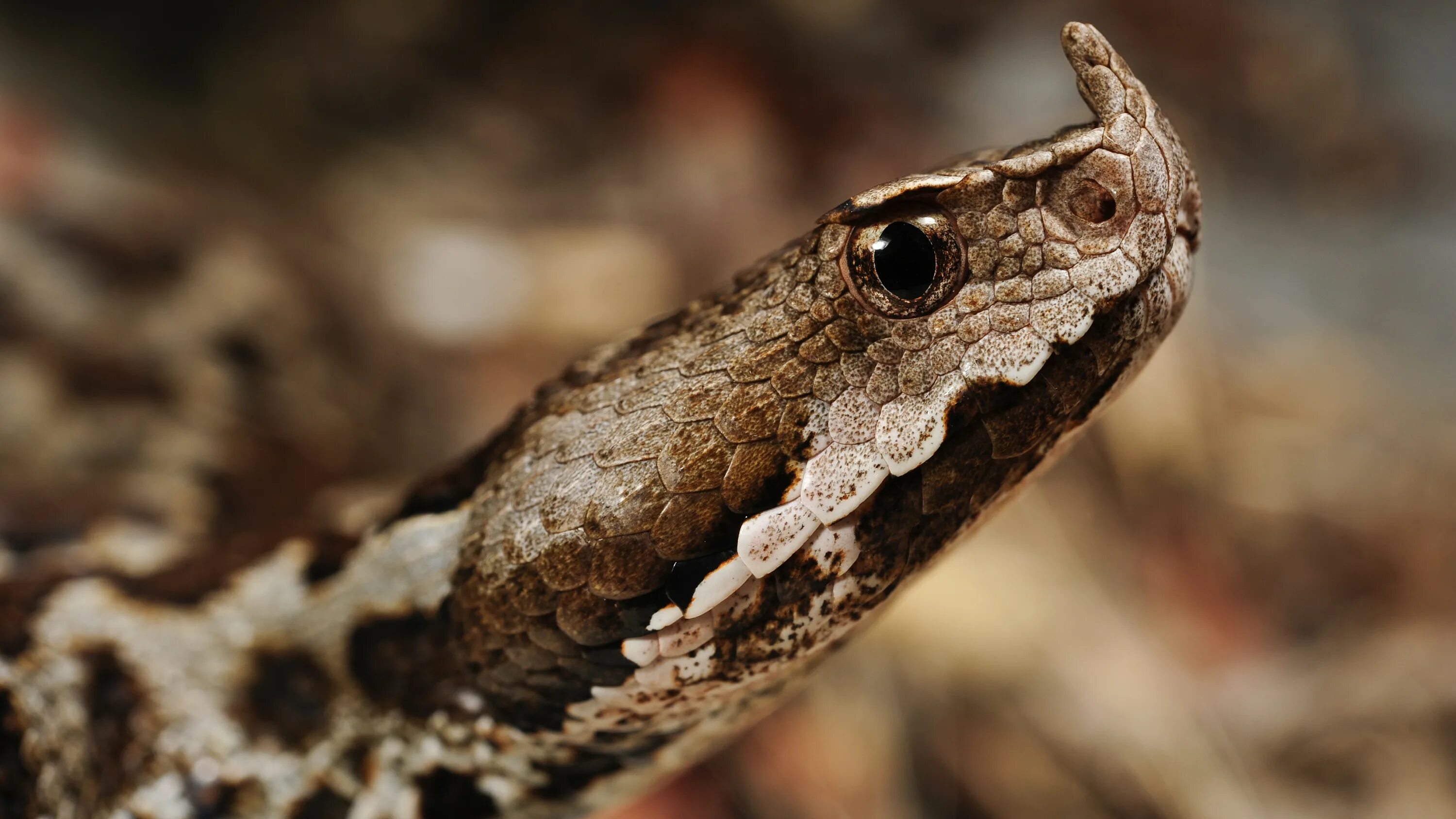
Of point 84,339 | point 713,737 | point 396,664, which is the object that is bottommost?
point 713,737

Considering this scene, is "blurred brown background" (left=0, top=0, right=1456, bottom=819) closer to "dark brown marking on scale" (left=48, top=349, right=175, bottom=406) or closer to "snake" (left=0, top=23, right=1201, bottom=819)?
"dark brown marking on scale" (left=48, top=349, right=175, bottom=406)

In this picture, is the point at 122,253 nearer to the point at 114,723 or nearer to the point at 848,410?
the point at 114,723

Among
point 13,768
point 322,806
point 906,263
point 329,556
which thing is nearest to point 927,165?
point 329,556

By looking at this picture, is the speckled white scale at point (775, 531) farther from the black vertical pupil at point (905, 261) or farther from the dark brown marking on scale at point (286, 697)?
the dark brown marking on scale at point (286, 697)

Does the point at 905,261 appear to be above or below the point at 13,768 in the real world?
above

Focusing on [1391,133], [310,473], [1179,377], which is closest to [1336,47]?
[1391,133]

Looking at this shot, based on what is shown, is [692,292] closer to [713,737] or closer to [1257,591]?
[1257,591]
